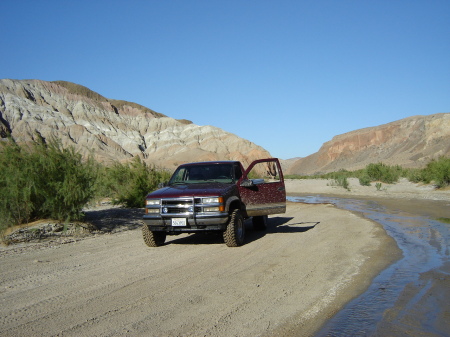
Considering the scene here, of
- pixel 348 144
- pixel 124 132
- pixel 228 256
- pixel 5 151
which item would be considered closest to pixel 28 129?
pixel 124 132

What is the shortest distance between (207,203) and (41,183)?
17.0ft

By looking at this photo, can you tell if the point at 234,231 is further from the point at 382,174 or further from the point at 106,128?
the point at 106,128

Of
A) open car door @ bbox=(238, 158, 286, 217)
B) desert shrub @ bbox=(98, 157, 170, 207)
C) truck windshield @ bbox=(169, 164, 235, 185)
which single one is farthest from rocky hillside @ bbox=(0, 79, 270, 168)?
open car door @ bbox=(238, 158, 286, 217)

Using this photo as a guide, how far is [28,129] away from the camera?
80688mm

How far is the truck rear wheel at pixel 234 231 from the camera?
9469 millimetres

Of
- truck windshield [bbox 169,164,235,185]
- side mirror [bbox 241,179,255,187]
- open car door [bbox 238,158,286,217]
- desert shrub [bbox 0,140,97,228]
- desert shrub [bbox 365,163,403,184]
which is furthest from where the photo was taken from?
desert shrub [bbox 365,163,403,184]

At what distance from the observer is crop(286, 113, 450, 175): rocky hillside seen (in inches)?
3696

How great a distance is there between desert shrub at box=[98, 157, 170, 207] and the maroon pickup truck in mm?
9691

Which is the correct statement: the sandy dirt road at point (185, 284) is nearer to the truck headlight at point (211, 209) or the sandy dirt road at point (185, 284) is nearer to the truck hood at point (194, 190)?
the truck headlight at point (211, 209)

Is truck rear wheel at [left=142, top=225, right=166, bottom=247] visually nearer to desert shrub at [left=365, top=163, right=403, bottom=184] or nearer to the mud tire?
the mud tire

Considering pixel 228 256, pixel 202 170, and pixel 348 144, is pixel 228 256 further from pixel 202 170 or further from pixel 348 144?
pixel 348 144

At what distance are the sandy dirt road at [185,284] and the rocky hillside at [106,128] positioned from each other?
70.5 metres

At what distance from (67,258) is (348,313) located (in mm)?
6025

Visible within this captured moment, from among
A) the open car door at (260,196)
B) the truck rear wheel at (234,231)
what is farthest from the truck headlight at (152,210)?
the open car door at (260,196)
